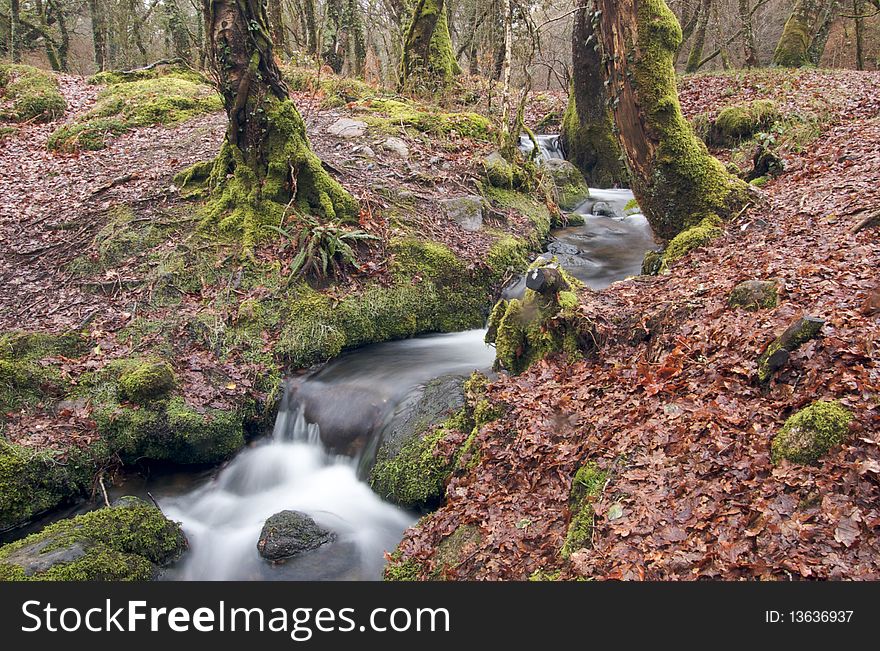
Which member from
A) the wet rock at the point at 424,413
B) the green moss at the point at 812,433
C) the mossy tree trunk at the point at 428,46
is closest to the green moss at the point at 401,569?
the wet rock at the point at 424,413

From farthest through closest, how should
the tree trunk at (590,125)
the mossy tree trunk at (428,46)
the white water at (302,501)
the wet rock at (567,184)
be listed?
the mossy tree trunk at (428,46)
the tree trunk at (590,125)
the wet rock at (567,184)
the white water at (302,501)

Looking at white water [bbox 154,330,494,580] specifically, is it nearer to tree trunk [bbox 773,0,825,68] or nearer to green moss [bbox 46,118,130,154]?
green moss [bbox 46,118,130,154]

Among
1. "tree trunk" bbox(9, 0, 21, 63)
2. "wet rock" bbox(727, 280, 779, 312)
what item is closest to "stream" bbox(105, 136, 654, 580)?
"wet rock" bbox(727, 280, 779, 312)

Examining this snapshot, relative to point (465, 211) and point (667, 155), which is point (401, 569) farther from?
point (465, 211)

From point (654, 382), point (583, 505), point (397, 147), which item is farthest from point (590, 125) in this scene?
point (583, 505)

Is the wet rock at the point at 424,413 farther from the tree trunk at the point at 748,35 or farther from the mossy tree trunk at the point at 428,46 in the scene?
the tree trunk at the point at 748,35

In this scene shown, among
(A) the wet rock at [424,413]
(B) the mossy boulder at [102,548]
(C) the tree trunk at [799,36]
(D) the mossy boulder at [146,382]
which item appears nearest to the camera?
(B) the mossy boulder at [102,548]

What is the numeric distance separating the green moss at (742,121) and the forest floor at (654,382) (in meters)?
2.07

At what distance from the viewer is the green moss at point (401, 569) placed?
475cm

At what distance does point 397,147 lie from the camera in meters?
11.5

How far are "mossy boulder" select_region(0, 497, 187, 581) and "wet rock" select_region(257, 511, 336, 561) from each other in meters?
0.85

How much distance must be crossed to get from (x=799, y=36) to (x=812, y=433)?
20.5m
